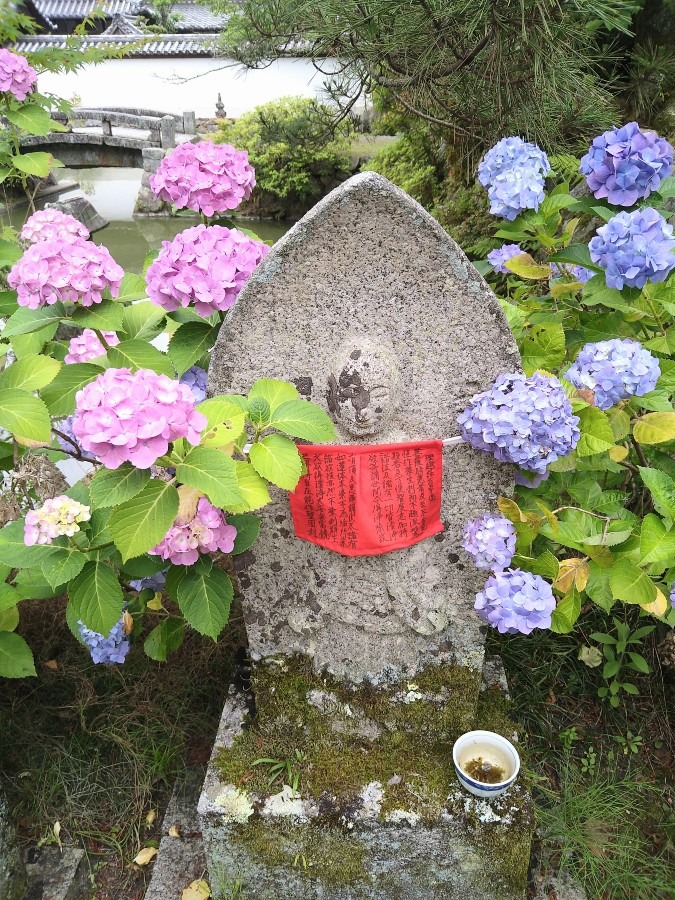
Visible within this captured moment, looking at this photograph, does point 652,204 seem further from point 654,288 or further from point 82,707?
point 82,707

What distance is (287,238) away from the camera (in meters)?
1.24

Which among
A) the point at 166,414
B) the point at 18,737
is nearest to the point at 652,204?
the point at 166,414

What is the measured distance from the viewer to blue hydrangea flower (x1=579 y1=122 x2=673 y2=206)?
51.8 inches

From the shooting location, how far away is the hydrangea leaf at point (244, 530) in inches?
55.2

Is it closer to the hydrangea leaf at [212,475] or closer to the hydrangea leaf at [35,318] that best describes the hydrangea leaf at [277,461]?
the hydrangea leaf at [212,475]

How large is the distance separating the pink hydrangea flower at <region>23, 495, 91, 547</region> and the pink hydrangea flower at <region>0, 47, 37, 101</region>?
1564mm

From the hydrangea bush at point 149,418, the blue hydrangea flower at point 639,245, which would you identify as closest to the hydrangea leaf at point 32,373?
the hydrangea bush at point 149,418

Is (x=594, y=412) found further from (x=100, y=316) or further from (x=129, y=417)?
(x=100, y=316)

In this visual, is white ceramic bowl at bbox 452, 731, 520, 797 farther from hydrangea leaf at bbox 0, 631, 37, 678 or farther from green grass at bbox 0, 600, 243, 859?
hydrangea leaf at bbox 0, 631, 37, 678

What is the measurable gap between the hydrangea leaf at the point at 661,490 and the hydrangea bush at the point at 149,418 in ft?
2.34

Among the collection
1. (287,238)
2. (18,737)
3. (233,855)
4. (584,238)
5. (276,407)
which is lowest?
(18,737)

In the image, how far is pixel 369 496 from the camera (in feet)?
4.64

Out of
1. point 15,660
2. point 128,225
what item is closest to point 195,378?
point 15,660

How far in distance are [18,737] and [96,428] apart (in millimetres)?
1645
